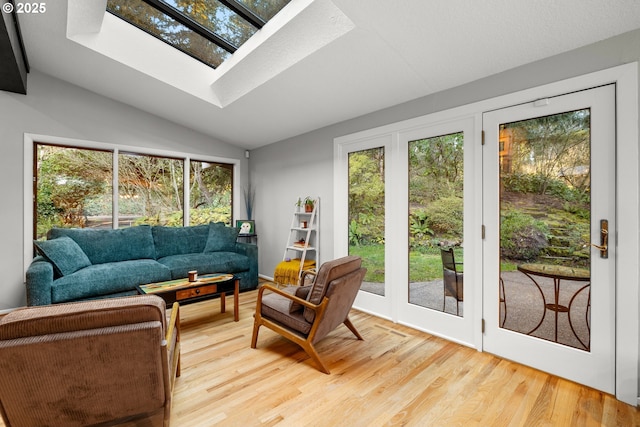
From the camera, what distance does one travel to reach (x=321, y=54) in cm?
252

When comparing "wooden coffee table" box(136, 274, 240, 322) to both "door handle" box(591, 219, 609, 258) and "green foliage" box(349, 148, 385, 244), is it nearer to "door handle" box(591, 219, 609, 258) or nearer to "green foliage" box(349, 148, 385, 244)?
"green foliage" box(349, 148, 385, 244)

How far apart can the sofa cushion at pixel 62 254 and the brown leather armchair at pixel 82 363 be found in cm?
249

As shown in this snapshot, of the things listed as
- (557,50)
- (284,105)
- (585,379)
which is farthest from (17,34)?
(585,379)

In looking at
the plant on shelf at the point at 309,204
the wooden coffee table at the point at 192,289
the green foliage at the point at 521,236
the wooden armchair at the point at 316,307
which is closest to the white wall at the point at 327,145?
the plant on shelf at the point at 309,204

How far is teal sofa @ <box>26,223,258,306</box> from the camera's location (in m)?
3.01

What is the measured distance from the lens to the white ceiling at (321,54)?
6.27 feet

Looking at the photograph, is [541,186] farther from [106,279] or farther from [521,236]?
[106,279]

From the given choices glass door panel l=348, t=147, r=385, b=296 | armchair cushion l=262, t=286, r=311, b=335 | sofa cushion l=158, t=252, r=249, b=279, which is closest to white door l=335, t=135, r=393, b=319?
glass door panel l=348, t=147, r=385, b=296

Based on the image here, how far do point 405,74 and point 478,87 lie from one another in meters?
0.66

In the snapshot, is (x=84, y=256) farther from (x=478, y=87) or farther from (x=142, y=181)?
(x=478, y=87)

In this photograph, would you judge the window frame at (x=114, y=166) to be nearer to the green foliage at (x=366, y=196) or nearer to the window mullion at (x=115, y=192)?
the window mullion at (x=115, y=192)

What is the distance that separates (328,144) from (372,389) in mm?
2980

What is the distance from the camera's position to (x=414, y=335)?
9.40 feet

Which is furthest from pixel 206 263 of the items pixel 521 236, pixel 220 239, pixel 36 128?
pixel 521 236
